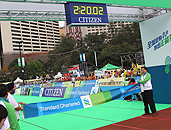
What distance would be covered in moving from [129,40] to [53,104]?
191ft

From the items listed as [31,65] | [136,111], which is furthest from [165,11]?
[31,65]

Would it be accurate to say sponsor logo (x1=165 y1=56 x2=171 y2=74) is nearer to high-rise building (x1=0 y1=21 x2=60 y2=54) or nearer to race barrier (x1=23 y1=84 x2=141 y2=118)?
race barrier (x1=23 y1=84 x2=141 y2=118)

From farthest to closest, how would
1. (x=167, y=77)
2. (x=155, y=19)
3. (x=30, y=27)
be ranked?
1. (x=30, y=27)
2. (x=155, y=19)
3. (x=167, y=77)

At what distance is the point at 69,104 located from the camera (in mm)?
7531

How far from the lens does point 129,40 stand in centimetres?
6278

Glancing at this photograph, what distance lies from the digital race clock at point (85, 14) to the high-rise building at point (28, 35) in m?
105

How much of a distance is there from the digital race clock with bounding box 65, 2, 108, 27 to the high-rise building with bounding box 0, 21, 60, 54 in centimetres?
10512

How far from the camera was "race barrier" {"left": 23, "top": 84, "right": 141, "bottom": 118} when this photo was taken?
6.79 meters

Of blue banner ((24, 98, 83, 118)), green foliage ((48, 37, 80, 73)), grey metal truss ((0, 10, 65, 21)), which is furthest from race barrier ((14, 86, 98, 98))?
green foliage ((48, 37, 80, 73))

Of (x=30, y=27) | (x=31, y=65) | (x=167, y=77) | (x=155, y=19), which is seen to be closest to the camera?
(x=167, y=77)

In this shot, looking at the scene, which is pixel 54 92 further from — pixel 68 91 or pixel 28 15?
pixel 28 15

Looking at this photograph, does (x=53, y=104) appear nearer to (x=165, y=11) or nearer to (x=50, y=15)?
(x=50, y=15)

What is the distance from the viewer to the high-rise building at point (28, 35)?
380ft

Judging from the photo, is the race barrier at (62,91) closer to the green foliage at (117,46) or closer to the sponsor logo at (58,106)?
the sponsor logo at (58,106)
